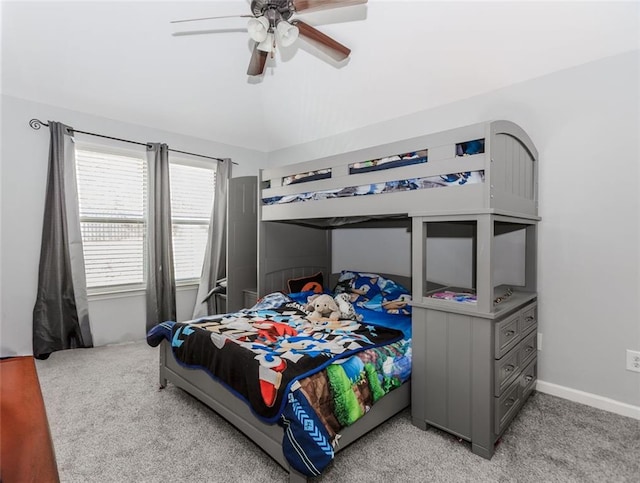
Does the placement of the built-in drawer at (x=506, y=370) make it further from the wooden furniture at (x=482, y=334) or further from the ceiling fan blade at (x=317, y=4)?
the ceiling fan blade at (x=317, y=4)

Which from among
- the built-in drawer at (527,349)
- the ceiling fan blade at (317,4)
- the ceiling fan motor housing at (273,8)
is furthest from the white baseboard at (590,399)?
the ceiling fan motor housing at (273,8)

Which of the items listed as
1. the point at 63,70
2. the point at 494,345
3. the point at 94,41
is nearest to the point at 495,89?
the point at 494,345

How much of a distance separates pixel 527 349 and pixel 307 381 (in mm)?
1643

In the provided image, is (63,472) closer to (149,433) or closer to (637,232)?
(149,433)

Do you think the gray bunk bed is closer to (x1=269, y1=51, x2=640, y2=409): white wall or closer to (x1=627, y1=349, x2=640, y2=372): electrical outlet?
(x1=269, y1=51, x2=640, y2=409): white wall

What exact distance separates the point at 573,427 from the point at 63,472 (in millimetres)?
2848

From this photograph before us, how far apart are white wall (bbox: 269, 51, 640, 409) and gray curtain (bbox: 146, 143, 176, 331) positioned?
338 centimetres

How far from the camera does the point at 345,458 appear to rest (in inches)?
67.8

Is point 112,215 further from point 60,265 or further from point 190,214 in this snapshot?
point 190,214

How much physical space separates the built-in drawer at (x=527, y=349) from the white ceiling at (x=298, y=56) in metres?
1.95

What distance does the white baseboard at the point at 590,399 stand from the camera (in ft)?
7.01

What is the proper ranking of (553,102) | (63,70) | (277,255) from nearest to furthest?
(553,102)
(63,70)
(277,255)

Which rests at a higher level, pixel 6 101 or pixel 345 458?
pixel 6 101

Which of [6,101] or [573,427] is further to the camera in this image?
[6,101]
